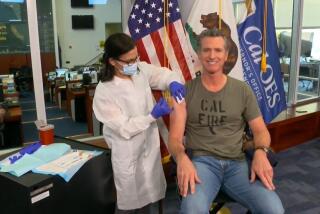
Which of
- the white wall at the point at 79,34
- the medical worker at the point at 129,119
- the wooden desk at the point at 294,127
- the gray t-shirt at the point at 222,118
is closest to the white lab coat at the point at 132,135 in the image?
the medical worker at the point at 129,119

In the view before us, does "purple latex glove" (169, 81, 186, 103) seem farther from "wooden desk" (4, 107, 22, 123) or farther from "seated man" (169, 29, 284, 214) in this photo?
"wooden desk" (4, 107, 22, 123)

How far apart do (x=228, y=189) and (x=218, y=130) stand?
299 millimetres

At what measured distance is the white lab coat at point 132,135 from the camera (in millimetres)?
1699

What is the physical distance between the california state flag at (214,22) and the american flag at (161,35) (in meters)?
0.07

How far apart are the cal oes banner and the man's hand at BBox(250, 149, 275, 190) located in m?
1.13

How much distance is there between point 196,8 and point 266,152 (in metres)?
1.14

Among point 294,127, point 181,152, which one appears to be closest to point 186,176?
point 181,152

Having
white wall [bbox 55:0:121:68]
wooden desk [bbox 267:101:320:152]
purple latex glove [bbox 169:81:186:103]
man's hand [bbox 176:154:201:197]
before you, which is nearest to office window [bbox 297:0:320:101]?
wooden desk [bbox 267:101:320:152]

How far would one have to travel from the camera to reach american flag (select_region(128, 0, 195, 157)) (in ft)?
7.18

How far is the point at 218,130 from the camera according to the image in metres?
1.74

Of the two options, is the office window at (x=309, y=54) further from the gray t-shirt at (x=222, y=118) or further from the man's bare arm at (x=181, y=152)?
the man's bare arm at (x=181, y=152)

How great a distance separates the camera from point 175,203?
254 centimetres

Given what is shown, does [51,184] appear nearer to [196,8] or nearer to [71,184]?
[71,184]

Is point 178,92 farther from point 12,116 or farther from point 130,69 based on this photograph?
point 12,116
